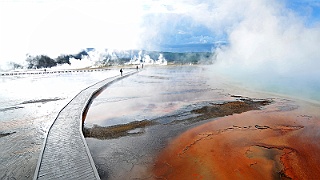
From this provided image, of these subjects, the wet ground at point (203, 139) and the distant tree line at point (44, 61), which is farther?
the distant tree line at point (44, 61)

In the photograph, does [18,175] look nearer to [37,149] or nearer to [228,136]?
[37,149]

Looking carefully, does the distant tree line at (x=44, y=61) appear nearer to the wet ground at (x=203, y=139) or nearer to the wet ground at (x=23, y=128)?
the wet ground at (x=23, y=128)

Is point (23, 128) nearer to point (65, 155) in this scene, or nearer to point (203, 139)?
point (65, 155)

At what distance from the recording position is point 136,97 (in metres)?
12.9

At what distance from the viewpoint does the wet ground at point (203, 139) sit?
5.17m

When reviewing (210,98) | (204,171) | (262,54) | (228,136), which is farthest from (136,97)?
(262,54)

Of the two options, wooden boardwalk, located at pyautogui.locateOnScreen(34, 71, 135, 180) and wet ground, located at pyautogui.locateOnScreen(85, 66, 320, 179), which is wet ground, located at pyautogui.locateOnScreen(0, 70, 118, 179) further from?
wet ground, located at pyautogui.locateOnScreen(85, 66, 320, 179)

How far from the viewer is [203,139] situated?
691 centimetres

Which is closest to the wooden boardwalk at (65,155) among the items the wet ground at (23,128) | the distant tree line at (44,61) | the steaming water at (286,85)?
the wet ground at (23,128)

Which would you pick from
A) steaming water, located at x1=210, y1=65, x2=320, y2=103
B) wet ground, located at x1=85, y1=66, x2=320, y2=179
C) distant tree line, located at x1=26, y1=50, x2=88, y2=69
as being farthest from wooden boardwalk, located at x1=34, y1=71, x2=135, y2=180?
distant tree line, located at x1=26, y1=50, x2=88, y2=69

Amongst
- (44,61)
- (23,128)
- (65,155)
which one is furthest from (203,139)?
(44,61)

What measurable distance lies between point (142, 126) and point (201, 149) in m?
2.36

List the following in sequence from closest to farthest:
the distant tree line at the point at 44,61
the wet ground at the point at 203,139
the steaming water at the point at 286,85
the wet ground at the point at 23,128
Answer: the wet ground at the point at 23,128 < the wet ground at the point at 203,139 < the steaming water at the point at 286,85 < the distant tree line at the point at 44,61

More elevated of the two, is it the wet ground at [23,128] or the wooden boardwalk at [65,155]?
the wooden boardwalk at [65,155]
